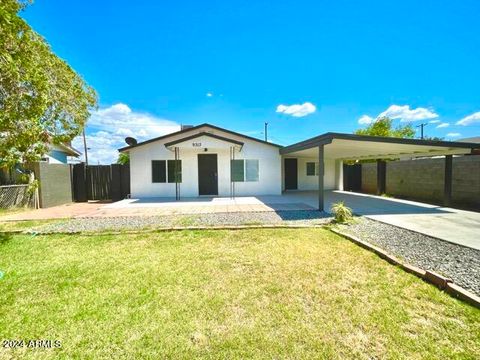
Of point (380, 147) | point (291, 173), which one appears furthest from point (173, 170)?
point (380, 147)

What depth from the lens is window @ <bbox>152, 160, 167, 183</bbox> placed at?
1227cm

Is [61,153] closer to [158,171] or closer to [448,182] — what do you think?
[158,171]

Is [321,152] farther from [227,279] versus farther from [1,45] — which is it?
[1,45]

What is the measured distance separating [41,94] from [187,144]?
6.26m

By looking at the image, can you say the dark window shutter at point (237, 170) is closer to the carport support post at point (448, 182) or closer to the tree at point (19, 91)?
the tree at point (19, 91)

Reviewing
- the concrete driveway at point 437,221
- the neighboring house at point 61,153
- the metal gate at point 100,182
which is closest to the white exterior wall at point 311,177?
the concrete driveway at point 437,221

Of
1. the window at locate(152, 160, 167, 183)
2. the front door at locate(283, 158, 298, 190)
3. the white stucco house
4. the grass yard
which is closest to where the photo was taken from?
the grass yard

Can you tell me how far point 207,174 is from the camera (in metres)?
12.5

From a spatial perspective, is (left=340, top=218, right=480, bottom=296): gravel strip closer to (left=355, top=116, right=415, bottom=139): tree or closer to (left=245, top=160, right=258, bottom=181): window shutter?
(left=245, top=160, right=258, bottom=181): window shutter

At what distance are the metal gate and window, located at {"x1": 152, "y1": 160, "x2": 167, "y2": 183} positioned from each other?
69.8 inches

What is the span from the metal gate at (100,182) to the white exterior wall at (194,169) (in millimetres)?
1031

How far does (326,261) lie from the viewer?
3.79 metres

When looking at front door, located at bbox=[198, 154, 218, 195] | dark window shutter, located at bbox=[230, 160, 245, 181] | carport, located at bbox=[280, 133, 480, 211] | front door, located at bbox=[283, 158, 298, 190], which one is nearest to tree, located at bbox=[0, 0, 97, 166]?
front door, located at bbox=[198, 154, 218, 195]

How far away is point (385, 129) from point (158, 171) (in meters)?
23.7
